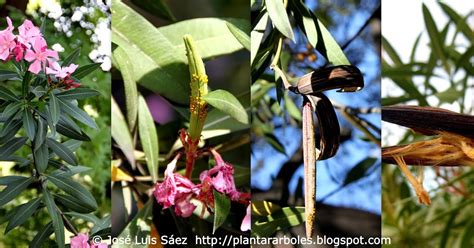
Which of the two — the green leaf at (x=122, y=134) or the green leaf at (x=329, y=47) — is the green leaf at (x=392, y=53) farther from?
the green leaf at (x=122, y=134)

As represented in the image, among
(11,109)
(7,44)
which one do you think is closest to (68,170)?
(11,109)

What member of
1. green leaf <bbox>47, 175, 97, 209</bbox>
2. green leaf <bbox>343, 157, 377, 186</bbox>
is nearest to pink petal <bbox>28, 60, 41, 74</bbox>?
green leaf <bbox>47, 175, 97, 209</bbox>

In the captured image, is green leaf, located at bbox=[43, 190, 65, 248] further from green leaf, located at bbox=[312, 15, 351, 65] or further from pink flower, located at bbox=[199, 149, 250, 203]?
green leaf, located at bbox=[312, 15, 351, 65]

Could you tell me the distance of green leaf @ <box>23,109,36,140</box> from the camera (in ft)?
6.01

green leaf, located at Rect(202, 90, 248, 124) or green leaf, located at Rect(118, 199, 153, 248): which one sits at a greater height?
green leaf, located at Rect(202, 90, 248, 124)

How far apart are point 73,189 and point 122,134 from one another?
23 cm

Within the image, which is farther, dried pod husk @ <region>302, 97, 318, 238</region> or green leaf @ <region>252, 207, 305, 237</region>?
green leaf @ <region>252, 207, 305, 237</region>

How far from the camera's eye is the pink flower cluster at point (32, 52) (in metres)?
1.89

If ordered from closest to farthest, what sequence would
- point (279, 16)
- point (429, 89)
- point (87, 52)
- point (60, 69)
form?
point (279, 16) < point (60, 69) < point (429, 89) < point (87, 52)

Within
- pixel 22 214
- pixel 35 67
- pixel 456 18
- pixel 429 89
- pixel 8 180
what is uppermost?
pixel 456 18

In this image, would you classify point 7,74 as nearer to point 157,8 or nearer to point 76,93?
point 76,93

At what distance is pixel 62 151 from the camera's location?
6.34 ft

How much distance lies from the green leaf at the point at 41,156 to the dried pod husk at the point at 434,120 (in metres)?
0.99

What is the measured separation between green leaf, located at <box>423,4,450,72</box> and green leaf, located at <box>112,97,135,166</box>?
0.93 meters
